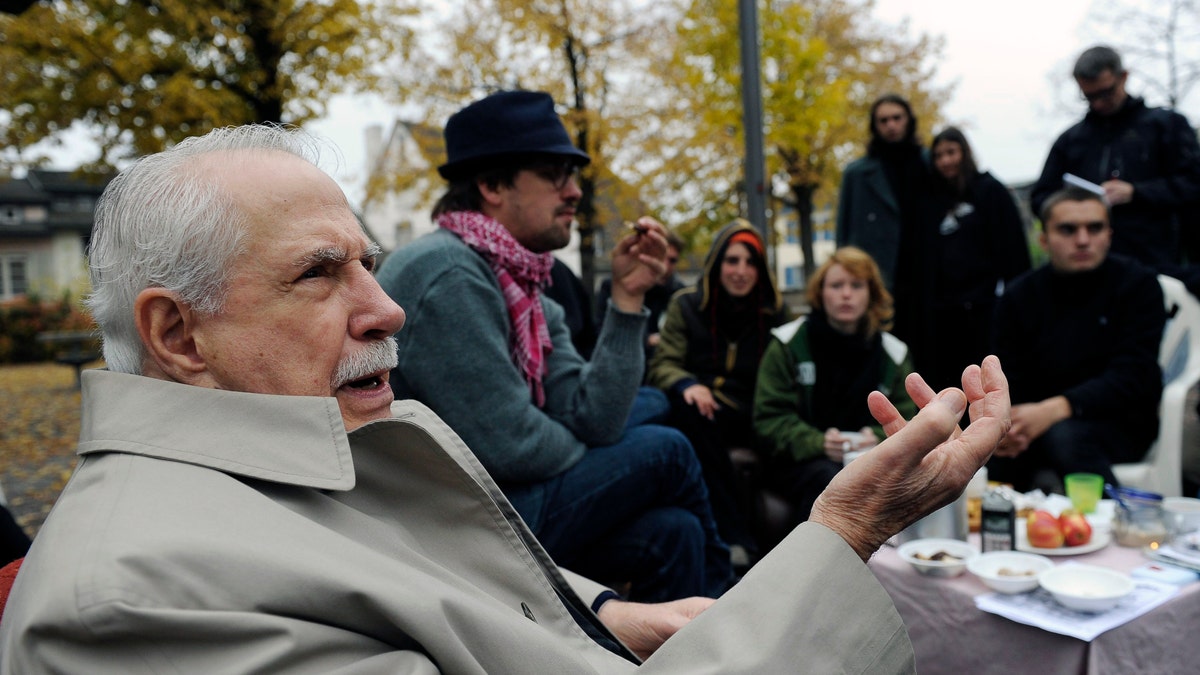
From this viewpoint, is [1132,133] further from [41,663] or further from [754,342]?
[41,663]

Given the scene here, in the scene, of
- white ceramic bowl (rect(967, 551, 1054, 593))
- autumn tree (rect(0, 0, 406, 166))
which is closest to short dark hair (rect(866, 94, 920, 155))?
white ceramic bowl (rect(967, 551, 1054, 593))

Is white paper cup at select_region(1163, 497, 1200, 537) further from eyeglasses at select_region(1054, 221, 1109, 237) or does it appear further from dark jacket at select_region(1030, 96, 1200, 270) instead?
dark jacket at select_region(1030, 96, 1200, 270)

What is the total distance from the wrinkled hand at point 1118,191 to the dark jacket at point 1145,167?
63 millimetres

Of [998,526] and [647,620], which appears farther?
[998,526]

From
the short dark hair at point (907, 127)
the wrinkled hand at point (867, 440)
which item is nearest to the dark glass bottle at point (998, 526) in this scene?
the wrinkled hand at point (867, 440)

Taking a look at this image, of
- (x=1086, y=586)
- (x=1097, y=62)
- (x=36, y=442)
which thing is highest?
(x=1097, y=62)

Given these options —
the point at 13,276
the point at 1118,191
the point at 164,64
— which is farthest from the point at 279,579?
the point at 13,276

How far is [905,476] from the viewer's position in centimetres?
114

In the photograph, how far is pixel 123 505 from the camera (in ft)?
3.20

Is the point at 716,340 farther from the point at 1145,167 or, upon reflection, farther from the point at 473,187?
the point at 1145,167

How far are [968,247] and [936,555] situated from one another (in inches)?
133

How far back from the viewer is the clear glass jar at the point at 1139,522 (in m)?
2.50

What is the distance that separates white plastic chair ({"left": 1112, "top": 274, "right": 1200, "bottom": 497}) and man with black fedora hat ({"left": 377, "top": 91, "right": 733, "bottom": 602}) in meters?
2.29

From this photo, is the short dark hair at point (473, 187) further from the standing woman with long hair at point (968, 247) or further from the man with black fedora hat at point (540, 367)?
the standing woman with long hair at point (968, 247)
